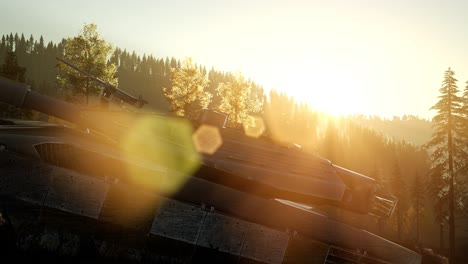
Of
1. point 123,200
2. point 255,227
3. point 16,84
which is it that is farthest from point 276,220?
point 16,84

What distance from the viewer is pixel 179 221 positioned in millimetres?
A: 6184

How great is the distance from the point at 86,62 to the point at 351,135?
478ft

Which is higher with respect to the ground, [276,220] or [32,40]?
[32,40]

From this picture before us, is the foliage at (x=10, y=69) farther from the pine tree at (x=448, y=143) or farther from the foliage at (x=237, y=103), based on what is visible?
the pine tree at (x=448, y=143)

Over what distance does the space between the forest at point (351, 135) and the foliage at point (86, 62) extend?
1.63ft

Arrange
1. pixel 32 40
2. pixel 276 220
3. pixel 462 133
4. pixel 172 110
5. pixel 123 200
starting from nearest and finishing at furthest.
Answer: pixel 123 200 → pixel 276 220 → pixel 462 133 → pixel 172 110 → pixel 32 40

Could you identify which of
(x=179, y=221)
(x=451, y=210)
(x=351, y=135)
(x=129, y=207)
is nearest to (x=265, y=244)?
(x=179, y=221)

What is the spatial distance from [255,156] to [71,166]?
374 cm

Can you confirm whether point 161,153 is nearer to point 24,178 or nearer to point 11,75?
point 24,178

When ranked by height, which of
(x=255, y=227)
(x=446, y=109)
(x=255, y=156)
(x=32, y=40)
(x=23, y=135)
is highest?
(x=32, y=40)

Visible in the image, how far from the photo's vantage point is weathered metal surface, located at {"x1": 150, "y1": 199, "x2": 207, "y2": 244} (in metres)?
6.16

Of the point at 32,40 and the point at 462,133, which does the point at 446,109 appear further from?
the point at 32,40

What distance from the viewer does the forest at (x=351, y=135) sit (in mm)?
25344

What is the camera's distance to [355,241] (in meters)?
6.82
